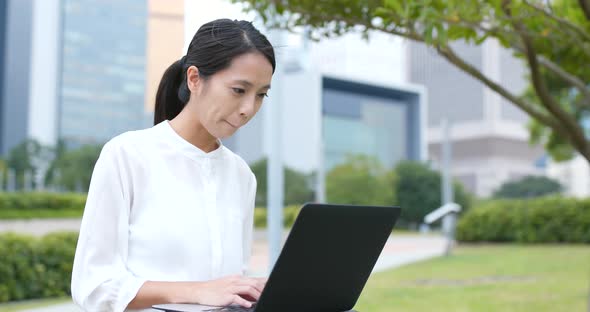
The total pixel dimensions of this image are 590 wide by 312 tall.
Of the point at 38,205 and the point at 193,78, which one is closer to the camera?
the point at 193,78

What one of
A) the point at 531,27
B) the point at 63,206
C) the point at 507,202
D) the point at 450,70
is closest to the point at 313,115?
the point at 63,206

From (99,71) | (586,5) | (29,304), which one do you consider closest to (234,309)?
(586,5)

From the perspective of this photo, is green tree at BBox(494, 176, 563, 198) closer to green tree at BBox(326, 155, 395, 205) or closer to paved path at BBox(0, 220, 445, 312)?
green tree at BBox(326, 155, 395, 205)

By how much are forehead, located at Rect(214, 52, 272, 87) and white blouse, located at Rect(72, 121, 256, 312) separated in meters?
0.20

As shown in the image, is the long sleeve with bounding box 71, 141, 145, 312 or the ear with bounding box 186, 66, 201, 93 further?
the ear with bounding box 186, 66, 201, 93

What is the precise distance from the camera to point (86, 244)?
139 cm

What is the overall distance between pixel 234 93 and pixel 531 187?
6388 cm

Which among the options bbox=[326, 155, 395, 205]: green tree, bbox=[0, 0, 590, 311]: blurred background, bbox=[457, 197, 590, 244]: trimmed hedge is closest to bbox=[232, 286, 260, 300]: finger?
bbox=[0, 0, 590, 311]: blurred background

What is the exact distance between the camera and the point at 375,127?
151 ft

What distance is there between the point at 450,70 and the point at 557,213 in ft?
262

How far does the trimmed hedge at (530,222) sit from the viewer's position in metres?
14.9

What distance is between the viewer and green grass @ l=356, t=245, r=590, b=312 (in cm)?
664

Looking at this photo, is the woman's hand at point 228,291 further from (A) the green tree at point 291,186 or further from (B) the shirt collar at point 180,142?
(A) the green tree at point 291,186

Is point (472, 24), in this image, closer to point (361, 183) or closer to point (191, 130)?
point (191, 130)
